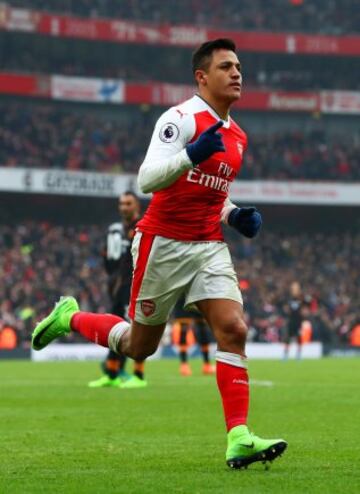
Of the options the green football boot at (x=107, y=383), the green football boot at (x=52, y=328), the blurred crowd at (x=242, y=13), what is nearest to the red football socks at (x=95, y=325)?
the green football boot at (x=52, y=328)

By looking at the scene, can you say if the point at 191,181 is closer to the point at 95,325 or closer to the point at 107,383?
the point at 95,325

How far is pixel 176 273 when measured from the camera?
6707 millimetres

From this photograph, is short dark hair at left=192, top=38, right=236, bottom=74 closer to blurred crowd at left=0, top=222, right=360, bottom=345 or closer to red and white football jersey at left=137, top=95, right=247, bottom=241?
red and white football jersey at left=137, top=95, right=247, bottom=241

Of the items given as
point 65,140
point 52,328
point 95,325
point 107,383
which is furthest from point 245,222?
point 65,140

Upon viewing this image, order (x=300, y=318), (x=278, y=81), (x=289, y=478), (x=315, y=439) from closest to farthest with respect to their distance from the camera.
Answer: (x=289, y=478)
(x=315, y=439)
(x=300, y=318)
(x=278, y=81)

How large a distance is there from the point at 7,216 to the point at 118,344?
36.3 metres

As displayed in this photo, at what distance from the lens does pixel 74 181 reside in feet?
137

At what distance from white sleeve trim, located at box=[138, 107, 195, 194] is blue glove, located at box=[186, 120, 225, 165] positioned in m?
0.04

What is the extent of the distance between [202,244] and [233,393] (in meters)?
0.85

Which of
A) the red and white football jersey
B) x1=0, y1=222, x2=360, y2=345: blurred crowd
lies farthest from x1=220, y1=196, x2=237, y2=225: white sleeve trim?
x1=0, y1=222, x2=360, y2=345: blurred crowd

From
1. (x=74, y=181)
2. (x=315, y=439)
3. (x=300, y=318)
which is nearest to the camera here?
(x=315, y=439)

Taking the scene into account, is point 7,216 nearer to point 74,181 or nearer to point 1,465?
point 74,181

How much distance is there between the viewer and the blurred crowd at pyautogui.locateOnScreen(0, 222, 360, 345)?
3473cm

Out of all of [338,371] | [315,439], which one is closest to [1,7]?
[338,371]
